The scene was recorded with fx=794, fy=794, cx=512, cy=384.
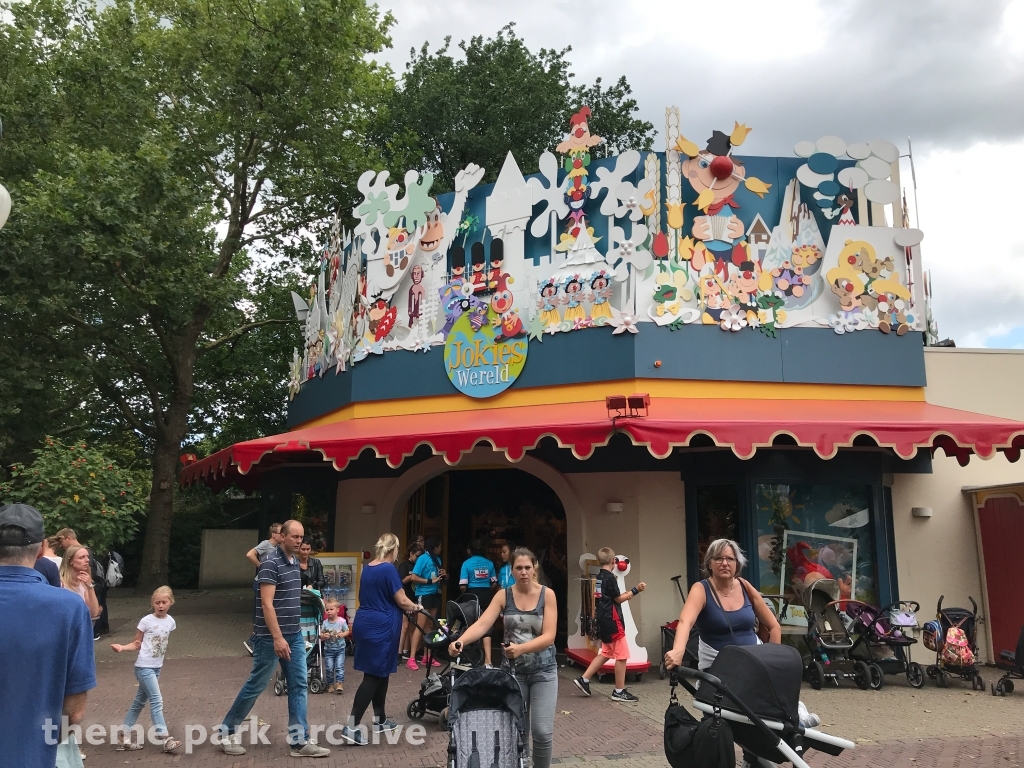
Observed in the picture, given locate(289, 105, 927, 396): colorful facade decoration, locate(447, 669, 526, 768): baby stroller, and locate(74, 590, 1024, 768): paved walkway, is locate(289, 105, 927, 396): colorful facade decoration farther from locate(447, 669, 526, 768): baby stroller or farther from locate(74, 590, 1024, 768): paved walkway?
locate(447, 669, 526, 768): baby stroller

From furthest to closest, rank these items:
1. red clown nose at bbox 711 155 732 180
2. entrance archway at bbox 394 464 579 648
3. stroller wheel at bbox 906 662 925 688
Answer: entrance archway at bbox 394 464 579 648 → red clown nose at bbox 711 155 732 180 → stroller wheel at bbox 906 662 925 688

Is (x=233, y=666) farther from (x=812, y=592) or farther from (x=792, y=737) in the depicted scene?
(x=792, y=737)

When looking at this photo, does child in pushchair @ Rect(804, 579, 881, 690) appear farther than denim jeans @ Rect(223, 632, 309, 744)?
Yes

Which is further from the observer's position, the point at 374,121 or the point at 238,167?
the point at 374,121

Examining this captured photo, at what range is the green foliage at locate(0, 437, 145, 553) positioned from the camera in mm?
10398

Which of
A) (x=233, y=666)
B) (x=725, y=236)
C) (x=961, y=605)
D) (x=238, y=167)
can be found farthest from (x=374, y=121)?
(x=961, y=605)

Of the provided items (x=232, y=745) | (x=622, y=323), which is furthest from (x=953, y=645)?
(x=232, y=745)

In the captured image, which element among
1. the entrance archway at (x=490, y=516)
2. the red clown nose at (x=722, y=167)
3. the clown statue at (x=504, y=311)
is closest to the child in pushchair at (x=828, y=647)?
the entrance archway at (x=490, y=516)

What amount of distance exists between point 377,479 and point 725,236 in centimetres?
639

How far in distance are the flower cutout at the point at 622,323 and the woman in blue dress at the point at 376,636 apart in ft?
16.5

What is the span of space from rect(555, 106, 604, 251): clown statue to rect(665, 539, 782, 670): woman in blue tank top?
21.9ft

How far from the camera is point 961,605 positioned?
34.4 ft

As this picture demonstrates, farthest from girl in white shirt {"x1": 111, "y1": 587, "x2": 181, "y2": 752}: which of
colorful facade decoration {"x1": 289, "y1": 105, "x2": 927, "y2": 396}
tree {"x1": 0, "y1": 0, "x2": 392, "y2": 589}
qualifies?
tree {"x1": 0, "y1": 0, "x2": 392, "y2": 589}

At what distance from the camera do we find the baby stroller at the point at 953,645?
358 inches
